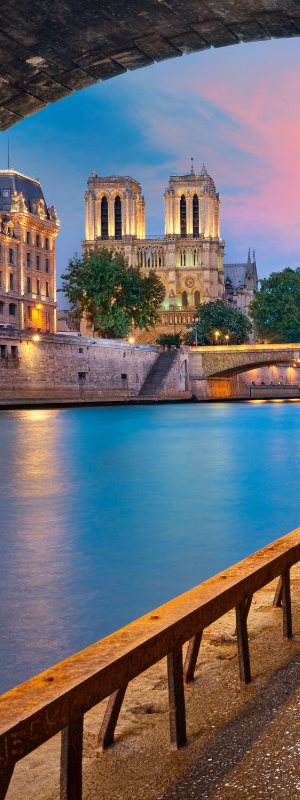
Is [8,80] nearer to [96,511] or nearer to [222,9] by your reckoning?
[222,9]

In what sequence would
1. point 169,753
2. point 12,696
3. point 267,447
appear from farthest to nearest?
point 267,447
point 169,753
point 12,696

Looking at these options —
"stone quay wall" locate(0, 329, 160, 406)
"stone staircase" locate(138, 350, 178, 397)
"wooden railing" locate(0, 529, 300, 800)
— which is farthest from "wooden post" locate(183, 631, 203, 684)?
"stone staircase" locate(138, 350, 178, 397)

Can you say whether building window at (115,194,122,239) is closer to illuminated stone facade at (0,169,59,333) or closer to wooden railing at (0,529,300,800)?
illuminated stone facade at (0,169,59,333)

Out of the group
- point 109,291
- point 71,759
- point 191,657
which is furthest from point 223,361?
point 71,759

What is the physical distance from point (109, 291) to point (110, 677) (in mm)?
52716

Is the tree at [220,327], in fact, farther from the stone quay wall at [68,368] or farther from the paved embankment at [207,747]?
the paved embankment at [207,747]

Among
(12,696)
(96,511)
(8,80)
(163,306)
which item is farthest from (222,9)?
(163,306)

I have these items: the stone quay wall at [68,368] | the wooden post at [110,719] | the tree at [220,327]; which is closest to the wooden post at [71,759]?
the wooden post at [110,719]

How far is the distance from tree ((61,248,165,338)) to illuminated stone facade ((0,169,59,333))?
3225mm

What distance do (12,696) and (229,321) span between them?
6911 centimetres

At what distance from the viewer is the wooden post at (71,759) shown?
2.07 m

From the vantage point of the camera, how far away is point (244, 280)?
416 feet

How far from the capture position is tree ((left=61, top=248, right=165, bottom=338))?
2131 inches

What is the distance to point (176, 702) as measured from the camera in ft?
8.50
